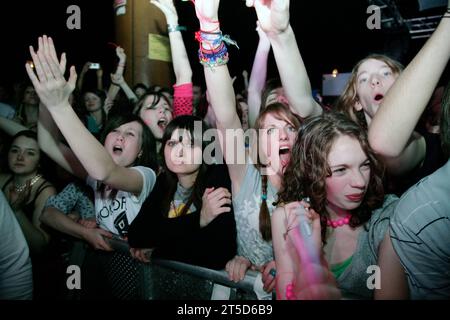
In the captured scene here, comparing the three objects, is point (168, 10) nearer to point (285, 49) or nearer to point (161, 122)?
point (161, 122)

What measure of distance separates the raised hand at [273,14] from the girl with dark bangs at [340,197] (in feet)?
1.62

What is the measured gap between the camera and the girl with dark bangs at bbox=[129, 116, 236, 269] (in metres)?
1.66

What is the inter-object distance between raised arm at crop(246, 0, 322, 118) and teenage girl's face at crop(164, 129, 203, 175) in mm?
717

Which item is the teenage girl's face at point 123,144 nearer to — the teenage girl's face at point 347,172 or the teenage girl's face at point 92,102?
the teenage girl's face at point 347,172

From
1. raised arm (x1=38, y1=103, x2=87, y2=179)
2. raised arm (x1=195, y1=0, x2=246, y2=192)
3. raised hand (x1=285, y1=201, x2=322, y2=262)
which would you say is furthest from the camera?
raised arm (x1=38, y1=103, x2=87, y2=179)

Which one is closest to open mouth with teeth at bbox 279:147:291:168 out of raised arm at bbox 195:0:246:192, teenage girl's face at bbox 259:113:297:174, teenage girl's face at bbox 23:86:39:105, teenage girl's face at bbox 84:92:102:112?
teenage girl's face at bbox 259:113:297:174

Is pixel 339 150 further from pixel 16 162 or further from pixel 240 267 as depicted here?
pixel 16 162

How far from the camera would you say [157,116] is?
3080 millimetres

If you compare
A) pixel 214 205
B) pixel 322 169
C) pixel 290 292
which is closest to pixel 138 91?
pixel 214 205

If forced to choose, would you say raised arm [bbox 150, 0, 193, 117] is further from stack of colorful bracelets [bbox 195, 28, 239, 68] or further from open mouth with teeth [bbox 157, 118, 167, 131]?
stack of colorful bracelets [bbox 195, 28, 239, 68]

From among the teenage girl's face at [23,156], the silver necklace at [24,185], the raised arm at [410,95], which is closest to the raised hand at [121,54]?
the teenage girl's face at [23,156]

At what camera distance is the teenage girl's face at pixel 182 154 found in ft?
6.95

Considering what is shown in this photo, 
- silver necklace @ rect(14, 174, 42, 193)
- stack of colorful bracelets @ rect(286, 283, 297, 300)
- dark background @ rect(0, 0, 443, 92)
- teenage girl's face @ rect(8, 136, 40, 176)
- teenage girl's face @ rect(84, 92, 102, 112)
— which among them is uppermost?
dark background @ rect(0, 0, 443, 92)

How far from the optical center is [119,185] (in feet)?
6.48
